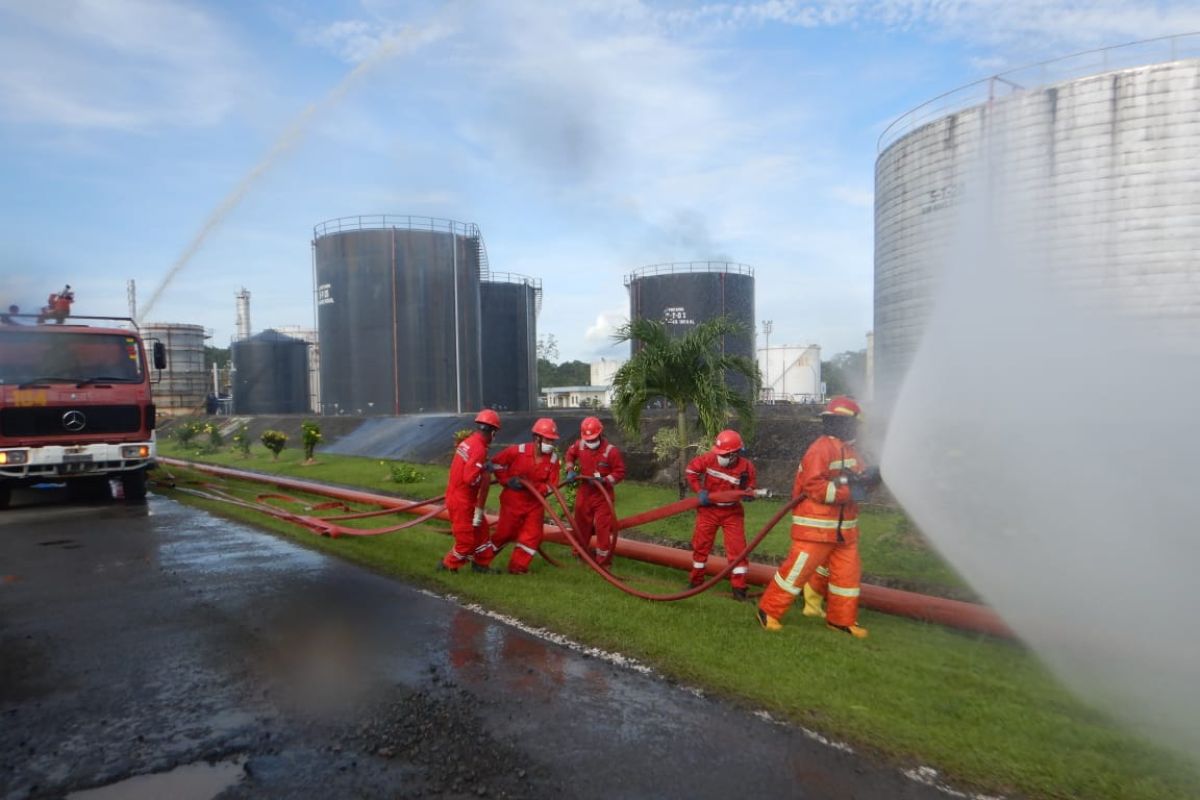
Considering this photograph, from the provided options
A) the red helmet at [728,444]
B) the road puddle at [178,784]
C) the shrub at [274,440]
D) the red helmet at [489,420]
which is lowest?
the road puddle at [178,784]

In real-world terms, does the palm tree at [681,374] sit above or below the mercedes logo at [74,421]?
above

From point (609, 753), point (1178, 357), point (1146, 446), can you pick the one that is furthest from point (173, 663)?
point (1178, 357)

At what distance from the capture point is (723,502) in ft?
23.2

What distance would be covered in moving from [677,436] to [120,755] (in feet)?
30.9

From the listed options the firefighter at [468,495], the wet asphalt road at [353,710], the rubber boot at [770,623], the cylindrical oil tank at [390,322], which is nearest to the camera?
the wet asphalt road at [353,710]

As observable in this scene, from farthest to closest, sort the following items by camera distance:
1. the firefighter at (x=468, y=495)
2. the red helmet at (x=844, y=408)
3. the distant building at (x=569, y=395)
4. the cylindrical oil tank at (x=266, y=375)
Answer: the distant building at (x=569, y=395)
the cylindrical oil tank at (x=266, y=375)
the firefighter at (x=468, y=495)
the red helmet at (x=844, y=408)

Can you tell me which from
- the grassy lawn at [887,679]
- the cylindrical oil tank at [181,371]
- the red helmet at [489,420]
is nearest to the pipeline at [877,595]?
the grassy lawn at [887,679]

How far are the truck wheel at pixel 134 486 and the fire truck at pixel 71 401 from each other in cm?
5

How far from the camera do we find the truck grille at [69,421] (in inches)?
470

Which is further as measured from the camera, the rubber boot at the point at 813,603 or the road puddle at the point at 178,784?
the rubber boot at the point at 813,603

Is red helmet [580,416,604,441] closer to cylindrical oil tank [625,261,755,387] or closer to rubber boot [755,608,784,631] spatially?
rubber boot [755,608,784,631]

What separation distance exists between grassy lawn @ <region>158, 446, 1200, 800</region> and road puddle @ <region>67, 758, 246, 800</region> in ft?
8.57

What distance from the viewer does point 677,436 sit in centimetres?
1245

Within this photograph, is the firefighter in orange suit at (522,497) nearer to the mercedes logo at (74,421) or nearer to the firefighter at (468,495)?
the firefighter at (468,495)
